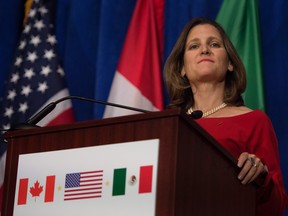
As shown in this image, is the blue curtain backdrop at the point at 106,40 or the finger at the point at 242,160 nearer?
the finger at the point at 242,160

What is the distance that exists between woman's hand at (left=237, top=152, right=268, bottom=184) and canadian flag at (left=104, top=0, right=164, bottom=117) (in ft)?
5.27

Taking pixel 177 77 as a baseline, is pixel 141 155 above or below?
below

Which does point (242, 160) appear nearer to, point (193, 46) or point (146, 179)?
point (146, 179)

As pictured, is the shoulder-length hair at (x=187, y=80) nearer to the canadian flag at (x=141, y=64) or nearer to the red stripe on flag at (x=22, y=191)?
the canadian flag at (x=141, y=64)

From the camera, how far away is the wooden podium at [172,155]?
1.94 metres

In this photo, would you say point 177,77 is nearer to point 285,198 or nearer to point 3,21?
point 285,198

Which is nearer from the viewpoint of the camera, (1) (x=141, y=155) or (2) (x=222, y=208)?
(1) (x=141, y=155)

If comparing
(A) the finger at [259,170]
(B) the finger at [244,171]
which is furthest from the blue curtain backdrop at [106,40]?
(B) the finger at [244,171]

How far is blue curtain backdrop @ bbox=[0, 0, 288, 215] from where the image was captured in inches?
148

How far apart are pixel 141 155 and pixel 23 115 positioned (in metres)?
2.42

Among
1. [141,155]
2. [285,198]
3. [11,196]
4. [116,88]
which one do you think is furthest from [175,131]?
[116,88]

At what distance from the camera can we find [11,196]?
2205 mm

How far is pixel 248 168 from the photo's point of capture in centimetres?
233

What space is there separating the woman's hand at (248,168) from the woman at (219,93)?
237 millimetres
